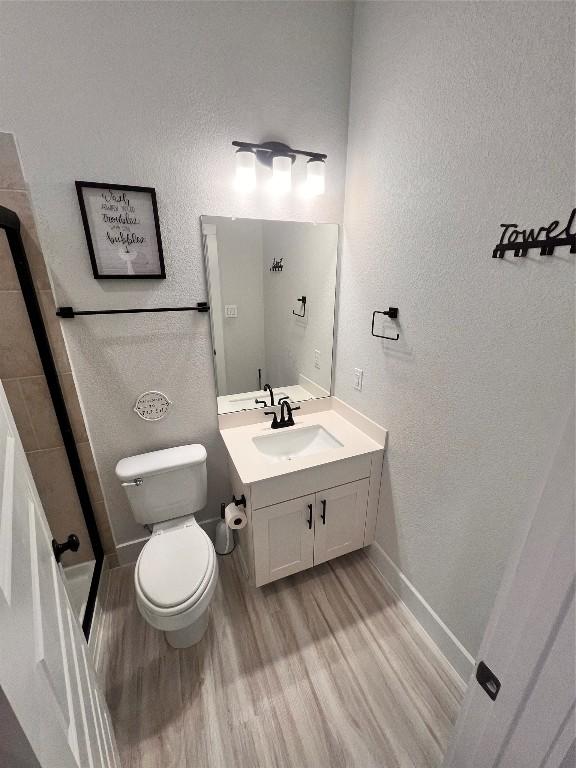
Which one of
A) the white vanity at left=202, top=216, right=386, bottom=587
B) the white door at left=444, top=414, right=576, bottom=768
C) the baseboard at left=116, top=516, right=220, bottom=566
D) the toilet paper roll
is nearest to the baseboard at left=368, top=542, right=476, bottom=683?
the white vanity at left=202, top=216, right=386, bottom=587

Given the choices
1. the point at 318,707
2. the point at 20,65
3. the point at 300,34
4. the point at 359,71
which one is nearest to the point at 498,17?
the point at 359,71

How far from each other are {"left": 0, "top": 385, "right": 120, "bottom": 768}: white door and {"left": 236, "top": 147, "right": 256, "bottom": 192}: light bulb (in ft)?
4.13

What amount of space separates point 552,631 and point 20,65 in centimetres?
215

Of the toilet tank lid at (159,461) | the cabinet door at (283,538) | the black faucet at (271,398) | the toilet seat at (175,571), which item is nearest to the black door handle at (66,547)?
the toilet seat at (175,571)

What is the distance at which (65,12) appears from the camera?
1.10 m

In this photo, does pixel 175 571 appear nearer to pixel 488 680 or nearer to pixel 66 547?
pixel 66 547

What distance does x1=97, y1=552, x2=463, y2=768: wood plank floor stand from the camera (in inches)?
45.1

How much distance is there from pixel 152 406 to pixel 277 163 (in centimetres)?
131

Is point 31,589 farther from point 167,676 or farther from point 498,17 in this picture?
point 498,17

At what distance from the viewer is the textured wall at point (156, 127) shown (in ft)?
3.78

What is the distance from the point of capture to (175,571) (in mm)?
1343

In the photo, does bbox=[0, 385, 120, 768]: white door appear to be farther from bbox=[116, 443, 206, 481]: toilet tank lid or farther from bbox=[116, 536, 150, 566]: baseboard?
bbox=[116, 536, 150, 566]: baseboard

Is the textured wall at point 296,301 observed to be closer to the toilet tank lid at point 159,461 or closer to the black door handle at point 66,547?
the toilet tank lid at point 159,461

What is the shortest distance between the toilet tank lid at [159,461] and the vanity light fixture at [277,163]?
1.32 m
